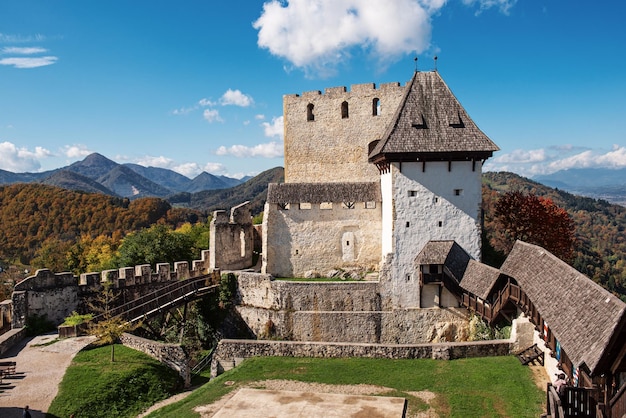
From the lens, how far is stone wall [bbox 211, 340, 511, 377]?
16.3m

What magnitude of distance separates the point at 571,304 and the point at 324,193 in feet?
46.6

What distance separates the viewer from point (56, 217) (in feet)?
254

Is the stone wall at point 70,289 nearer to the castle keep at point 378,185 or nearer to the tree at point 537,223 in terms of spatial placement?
the castle keep at point 378,185

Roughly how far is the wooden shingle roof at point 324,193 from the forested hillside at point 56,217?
53.7 m

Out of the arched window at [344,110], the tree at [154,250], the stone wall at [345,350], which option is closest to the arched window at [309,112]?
the arched window at [344,110]

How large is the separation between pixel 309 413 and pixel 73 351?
9.38m

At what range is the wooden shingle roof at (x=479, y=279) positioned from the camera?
17.5 m

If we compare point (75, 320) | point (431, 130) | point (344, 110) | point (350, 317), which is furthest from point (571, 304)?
point (344, 110)

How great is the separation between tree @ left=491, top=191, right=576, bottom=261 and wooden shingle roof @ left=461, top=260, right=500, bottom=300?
17.2 ft

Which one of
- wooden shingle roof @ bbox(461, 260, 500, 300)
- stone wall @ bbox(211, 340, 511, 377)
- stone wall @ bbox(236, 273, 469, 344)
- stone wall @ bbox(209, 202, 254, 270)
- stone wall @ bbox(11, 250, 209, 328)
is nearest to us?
stone wall @ bbox(211, 340, 511, 377)

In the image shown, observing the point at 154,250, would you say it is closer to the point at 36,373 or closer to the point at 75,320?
the point at 75,320

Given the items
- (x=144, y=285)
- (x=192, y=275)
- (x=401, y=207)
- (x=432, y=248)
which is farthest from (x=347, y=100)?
(x=144, y=285)

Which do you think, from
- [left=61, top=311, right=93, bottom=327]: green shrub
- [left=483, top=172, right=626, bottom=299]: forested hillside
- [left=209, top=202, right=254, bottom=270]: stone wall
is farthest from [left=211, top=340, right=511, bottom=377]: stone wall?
[left=483, top=172, right=626, bottom=299]: forested hillside

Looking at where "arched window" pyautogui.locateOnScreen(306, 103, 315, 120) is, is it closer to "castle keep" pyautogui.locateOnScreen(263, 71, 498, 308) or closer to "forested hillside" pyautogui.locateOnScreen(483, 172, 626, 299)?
"castle keep" pyautogui.locateOnScreen(263, 71, 498, 308)
